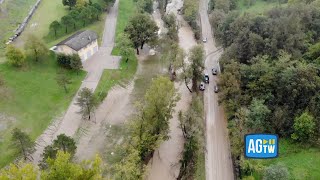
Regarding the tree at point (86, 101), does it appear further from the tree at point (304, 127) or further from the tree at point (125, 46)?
the tree at point (304, 127)

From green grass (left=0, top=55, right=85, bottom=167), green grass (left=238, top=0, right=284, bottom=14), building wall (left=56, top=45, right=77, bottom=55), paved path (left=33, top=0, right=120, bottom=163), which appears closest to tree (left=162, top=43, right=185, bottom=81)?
paved path (left=33, top=0, right=120, bottom=163)

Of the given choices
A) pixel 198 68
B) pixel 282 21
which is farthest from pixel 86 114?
pixel 282 21

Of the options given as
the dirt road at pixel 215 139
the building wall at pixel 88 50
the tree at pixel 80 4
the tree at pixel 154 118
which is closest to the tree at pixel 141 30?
the building wall at pixel 88 50

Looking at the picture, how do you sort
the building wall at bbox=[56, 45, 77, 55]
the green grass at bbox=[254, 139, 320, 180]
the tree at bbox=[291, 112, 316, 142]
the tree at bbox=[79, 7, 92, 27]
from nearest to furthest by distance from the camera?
the green grass at bbox=[254, 139, 320, 180] → the tree at bbox=[291, 112, 316, 142] → the building wall at bbox=[56, 45, 77, 55] → the tree at bbox=[79, 7, 92, 27]

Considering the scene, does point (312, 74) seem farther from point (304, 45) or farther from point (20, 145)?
point (20, 145)

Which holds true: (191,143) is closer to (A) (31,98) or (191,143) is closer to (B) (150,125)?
(B) (150,125)

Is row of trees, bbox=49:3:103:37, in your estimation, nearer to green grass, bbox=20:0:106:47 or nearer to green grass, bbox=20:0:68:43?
green grass, bbox=20:0:106:47
